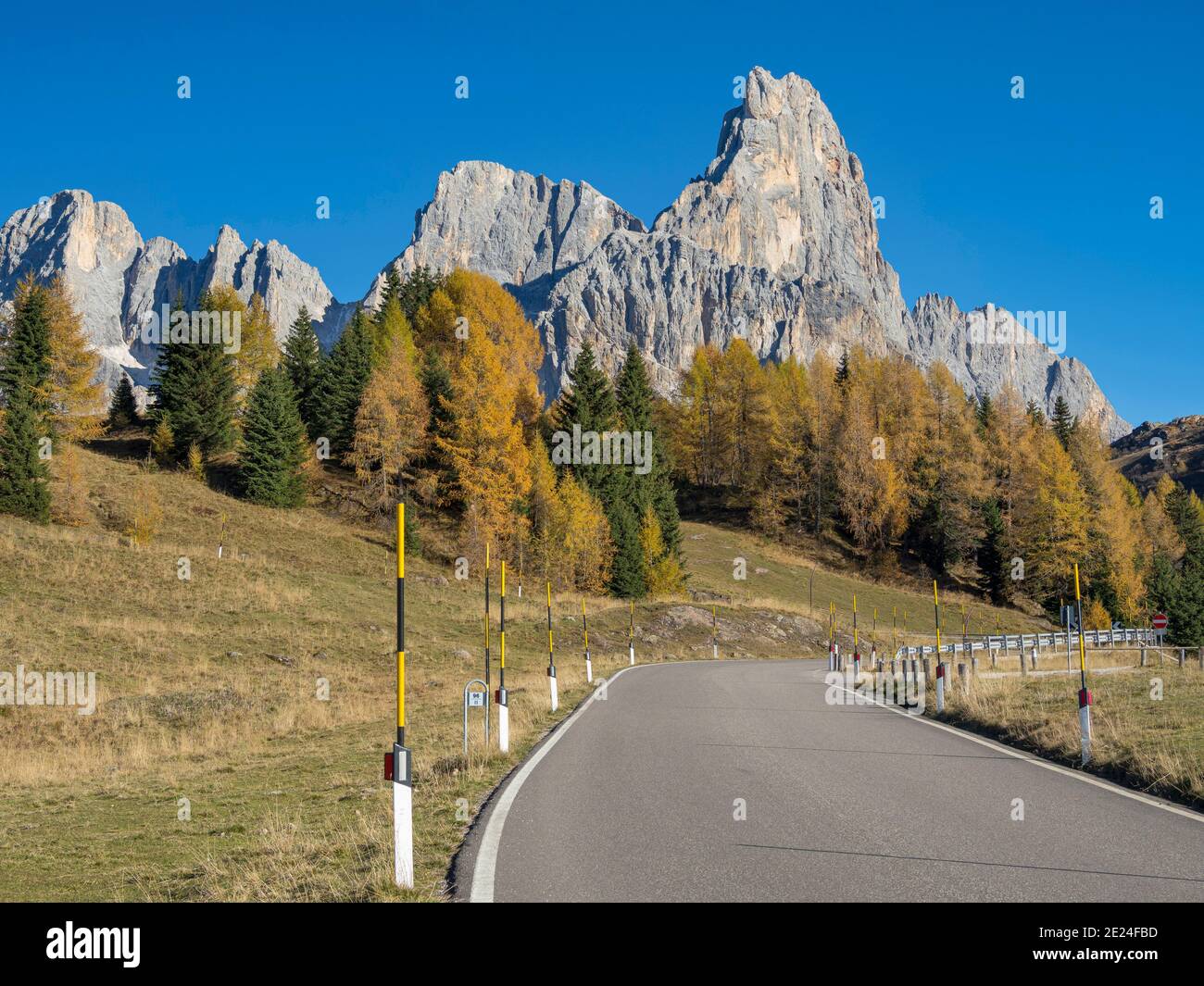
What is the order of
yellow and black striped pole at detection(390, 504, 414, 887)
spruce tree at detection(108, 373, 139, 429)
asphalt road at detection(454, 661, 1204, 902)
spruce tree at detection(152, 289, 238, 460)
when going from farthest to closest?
1. spruce tree at detection(108, 373, 139, 429)
2. spruce tree at detection(152, 289, 238, 460)
3. yellow and black striped pole at detection(390, 504, 414, 887)
4. asphalt road at detection(454, 661, 1204, 902)

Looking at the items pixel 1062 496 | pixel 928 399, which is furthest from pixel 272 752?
pixel 928 399

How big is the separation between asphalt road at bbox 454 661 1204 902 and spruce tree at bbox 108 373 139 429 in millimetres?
61796

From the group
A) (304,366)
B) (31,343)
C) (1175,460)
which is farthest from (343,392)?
(1175,460)

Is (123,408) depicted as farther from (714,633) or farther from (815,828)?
(815,828)

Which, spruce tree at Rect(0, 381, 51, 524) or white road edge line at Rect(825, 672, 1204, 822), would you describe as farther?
spruce tree at Rect(0, 381, 51, 524)

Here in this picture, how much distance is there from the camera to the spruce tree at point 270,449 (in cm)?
4859

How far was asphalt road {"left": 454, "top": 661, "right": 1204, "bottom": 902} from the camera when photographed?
571 cm

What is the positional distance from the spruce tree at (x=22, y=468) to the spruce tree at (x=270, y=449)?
11814 mm

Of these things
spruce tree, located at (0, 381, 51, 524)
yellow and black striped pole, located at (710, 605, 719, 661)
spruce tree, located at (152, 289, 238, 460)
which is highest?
spruce tree, located at (152, 289, 238, 460)

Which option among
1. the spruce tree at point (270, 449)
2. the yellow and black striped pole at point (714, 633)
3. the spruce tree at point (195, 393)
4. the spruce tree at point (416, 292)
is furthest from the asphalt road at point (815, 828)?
the spruce tree at point (416, 292)

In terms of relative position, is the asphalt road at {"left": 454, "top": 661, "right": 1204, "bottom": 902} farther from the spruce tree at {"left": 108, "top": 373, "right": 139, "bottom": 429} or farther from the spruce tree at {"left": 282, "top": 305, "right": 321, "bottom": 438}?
the spruce tree at {"left": 108, "top": 373, "right": 139, "bottom": 429}

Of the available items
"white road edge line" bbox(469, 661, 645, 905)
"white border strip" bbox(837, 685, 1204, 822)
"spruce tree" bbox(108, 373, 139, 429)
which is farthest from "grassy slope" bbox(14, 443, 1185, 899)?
"spruce tree" bbox(108, 373, 139, 429)

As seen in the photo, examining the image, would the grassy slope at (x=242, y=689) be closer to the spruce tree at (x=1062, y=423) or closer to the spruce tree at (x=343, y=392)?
the spruce tree at (x=343, y=392)
